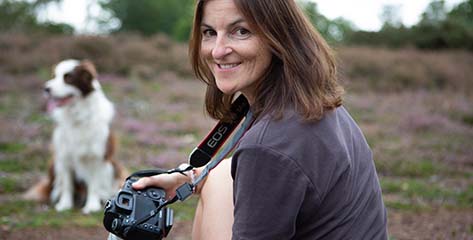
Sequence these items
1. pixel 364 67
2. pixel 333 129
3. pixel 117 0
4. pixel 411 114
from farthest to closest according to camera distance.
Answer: pixel 117 0 → pixel 364 67 → pixel 411 114 → pixel 333 129

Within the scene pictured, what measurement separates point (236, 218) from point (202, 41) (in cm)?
78

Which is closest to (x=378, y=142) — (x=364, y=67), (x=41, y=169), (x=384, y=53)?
(x=41, y=169)

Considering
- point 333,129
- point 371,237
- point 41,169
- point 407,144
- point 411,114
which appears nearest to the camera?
point 333,129

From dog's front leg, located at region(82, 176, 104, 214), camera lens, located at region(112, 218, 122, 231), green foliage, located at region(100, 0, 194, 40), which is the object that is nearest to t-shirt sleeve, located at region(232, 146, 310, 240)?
camera lens, located at region(112, 218, 122, 231)

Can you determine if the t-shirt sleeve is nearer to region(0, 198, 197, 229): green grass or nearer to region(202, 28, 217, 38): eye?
region(202, 28, 217, 38): eye

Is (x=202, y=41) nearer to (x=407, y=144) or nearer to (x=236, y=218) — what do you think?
(x=236, y=218)

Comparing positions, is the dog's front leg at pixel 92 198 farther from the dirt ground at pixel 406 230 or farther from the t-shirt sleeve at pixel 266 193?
the t-shirt sleeve at pixel 266 193

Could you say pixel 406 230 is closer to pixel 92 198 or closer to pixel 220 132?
pixel 220 132

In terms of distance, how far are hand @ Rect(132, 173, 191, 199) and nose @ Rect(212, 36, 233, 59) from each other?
68cm

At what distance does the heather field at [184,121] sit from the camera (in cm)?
473

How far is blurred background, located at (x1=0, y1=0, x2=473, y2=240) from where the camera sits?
4.80 metres

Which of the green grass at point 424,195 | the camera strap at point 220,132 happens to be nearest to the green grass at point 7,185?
the green grass at point 424,195

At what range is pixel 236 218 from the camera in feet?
5.21

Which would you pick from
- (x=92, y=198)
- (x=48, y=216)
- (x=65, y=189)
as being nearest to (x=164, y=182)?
(x=48, y=216)
